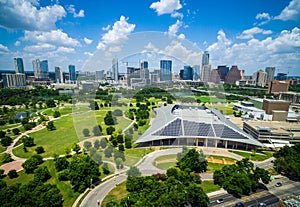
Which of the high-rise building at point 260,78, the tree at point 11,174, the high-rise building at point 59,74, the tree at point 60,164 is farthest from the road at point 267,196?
the high-rise building at point 59,74

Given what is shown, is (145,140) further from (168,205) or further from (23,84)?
(23,84)

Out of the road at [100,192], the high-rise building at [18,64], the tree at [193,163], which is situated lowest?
the road at [100,192]

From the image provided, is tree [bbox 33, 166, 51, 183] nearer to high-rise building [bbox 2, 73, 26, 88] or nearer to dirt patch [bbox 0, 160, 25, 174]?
dirt patch [bbox 0, 160, 25, 174]

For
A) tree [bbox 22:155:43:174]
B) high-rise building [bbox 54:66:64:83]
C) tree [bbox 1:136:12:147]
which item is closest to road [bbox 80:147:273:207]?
tree [bbox 22:155:43:174]

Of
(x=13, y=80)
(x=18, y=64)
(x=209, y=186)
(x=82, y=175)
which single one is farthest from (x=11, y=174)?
(x=18, y=64)

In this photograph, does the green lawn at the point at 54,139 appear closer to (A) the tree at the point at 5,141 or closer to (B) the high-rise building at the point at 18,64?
(A) the tree at the point at 5,141

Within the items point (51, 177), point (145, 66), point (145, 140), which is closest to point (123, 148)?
point (145, 140)
